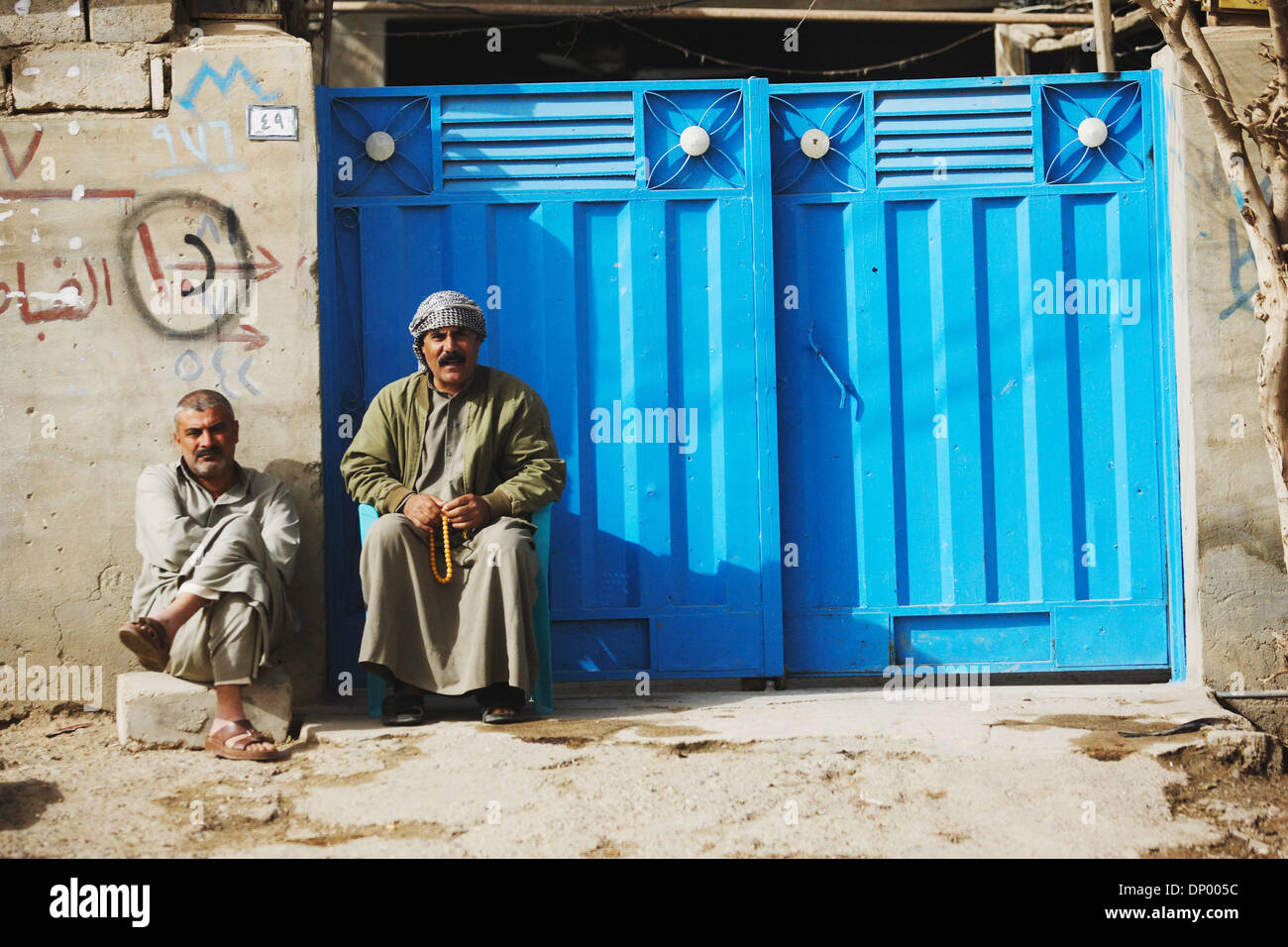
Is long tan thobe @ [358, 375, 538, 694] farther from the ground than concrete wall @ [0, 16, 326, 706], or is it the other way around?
concrete wall @ [0, 16, 326, 706]

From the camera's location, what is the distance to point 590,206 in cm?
475

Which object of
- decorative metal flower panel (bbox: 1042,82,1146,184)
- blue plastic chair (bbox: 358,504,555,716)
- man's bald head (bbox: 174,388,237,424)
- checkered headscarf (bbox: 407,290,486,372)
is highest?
decorative metal flower panel (bbox: 1042,82,1146,184)

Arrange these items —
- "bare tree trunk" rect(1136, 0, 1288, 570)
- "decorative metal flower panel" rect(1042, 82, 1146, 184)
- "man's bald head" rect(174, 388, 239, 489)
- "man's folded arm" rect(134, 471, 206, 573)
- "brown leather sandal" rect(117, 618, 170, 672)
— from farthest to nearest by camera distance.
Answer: "decorative metal flower panel" rect(1042, 82, 1146, 184) < "man's bald head" rect(174, 388, 239, 489) < "man's folded arm" rect(134, 471, 206, 573) < "bare tree trunk" rect(1136, 0, 1288, 570) < "brown leather sandal" rect(117, 618, 170, 672)

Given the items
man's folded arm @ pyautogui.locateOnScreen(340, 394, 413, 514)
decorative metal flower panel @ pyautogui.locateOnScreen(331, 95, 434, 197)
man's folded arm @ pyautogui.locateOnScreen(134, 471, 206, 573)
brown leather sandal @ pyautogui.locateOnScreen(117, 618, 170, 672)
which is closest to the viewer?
brown leather sandal @ pyautogui.locateOnScreen(117, 618, 170, 672)

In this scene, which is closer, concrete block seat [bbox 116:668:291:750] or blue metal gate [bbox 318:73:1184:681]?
concrete block seat [bbox 116:668:291:750]

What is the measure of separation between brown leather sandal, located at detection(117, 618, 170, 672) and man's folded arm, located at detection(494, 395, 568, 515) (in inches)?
45.4

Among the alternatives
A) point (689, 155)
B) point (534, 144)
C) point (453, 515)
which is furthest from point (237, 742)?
point (689, 155)

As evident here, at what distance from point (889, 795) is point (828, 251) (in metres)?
2.32

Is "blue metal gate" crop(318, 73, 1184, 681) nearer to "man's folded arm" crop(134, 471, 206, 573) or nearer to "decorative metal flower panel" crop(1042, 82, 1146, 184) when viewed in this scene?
"decorative metal flower panel" crop(1042, 82, 1146, 184)

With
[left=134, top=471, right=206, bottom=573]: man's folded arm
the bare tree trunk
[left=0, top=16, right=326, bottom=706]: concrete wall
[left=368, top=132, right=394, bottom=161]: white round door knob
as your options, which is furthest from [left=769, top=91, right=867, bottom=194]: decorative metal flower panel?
[left=134, top=471, right=206, bottom=573]: man's folded arm

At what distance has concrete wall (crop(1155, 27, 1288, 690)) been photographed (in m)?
4.57

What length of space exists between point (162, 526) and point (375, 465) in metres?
0.74

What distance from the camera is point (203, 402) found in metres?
4.12

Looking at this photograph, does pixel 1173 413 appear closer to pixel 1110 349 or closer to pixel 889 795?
pixel 1110 349
